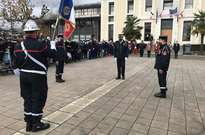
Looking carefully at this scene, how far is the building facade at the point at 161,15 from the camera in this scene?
35875mm

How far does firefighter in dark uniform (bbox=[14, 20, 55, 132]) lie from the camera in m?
4.11

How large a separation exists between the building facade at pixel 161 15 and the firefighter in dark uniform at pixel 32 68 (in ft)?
110

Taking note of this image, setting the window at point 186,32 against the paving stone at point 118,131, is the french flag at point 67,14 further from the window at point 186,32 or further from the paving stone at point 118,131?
the window at point 186,32

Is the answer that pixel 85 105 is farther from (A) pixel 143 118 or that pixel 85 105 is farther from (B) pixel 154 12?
(B) pixel 154 12

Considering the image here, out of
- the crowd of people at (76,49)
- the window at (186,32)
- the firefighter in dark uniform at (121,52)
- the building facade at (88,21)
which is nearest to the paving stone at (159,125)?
the firefighter in dark uniform at (121,52)

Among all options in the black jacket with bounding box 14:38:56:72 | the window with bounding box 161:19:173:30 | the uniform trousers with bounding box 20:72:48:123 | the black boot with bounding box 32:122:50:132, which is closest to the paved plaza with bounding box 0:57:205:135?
the black boot with bounding box 32:122:50:132

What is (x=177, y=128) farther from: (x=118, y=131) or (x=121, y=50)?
(x=121, y=50)

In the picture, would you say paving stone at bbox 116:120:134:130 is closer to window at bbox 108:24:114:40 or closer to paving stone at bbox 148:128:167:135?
paving stone at bbox 148:128:167:135

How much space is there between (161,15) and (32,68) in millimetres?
35928

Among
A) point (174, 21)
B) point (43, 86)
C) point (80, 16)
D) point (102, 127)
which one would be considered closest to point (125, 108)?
point (102, 127)

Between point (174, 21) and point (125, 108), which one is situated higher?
point (174, 21)

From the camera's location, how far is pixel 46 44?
4230 millimetres

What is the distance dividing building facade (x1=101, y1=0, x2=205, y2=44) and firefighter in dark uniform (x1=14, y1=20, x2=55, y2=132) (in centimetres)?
3359

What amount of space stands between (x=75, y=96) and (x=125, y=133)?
2.88 metres
